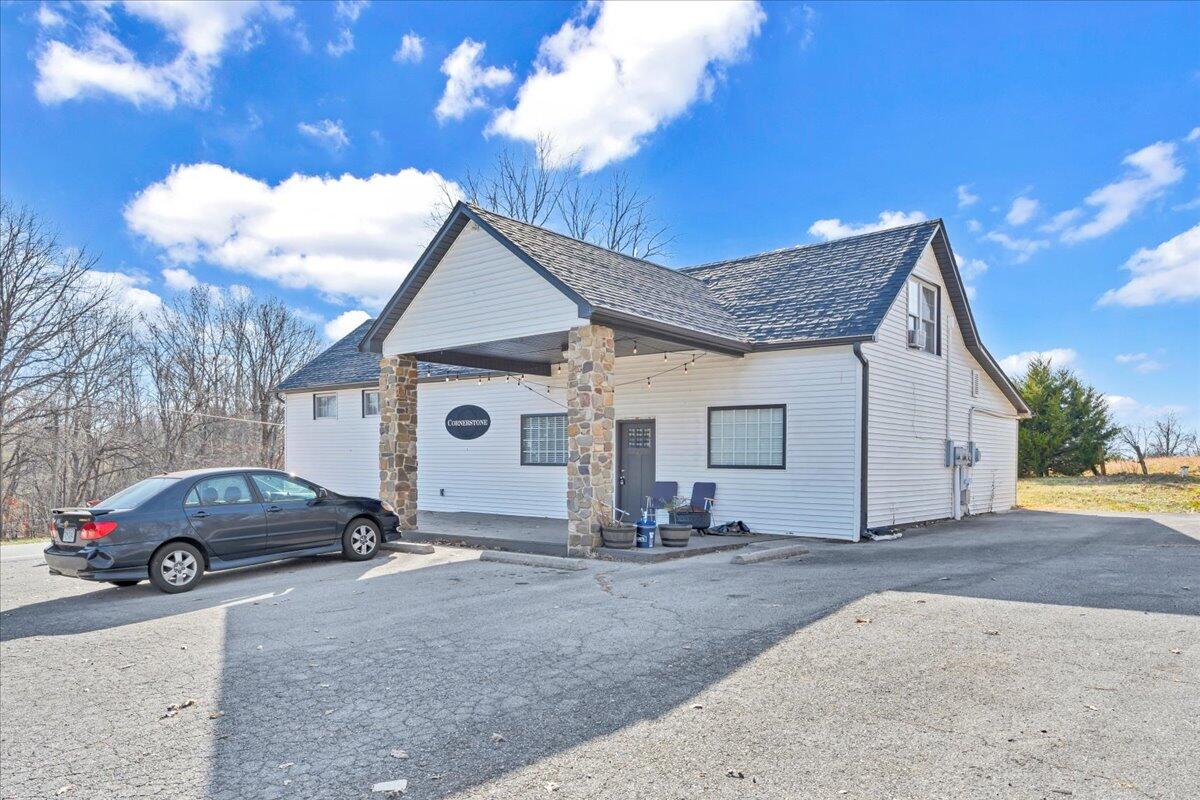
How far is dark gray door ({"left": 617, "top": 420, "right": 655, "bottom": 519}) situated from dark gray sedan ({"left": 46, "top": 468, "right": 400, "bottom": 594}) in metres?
5.95

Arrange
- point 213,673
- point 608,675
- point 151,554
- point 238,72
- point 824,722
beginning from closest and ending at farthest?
point 824,722
point 608,675
point 213,673
point 151,554
point 238,72

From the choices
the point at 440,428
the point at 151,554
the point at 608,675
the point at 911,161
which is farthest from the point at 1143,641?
the point at 440,428

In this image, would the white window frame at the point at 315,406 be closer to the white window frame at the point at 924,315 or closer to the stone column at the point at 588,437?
the stone column at the point at 588,437

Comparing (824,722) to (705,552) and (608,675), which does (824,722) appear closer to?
(608,675)

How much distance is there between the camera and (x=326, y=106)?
1766cm

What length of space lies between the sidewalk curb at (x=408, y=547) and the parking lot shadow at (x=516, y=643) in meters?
1.44

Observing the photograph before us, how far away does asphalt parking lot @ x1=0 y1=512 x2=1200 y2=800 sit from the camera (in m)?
3.77

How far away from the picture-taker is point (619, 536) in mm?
10734

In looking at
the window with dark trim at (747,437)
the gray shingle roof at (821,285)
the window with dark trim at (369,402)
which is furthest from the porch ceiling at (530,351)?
the window with dark trim at (369,402)

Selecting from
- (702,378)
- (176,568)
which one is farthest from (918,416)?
(176,568)

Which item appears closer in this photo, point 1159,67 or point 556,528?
Result: point 1159,67

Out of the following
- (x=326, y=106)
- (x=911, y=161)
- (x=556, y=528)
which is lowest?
(x=556, y=528)

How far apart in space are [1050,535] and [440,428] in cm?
1317

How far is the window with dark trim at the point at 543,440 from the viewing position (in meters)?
16.3
